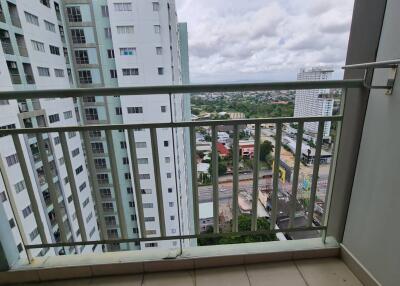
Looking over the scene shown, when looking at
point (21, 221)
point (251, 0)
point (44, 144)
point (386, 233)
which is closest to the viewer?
point (386, 233)

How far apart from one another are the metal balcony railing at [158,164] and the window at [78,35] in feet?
2.18

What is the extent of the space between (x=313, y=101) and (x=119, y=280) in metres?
1.45

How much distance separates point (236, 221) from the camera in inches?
48.6

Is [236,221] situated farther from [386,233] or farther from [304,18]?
[304,18]

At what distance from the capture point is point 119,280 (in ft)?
3.72

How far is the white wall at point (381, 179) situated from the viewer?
2.71ft

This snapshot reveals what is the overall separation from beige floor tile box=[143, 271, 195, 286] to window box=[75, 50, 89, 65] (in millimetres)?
1408

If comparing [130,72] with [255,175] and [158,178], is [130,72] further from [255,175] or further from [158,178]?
[255,175]

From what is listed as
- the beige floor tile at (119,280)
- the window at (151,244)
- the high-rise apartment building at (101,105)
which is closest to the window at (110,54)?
the high-rise apartment building at (101,105)

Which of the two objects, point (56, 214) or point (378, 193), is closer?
point (378, 193)

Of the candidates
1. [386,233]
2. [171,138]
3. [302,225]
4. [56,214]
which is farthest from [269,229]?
[56,214]

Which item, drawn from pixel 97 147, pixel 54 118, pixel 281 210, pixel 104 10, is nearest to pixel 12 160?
pixel 54 118

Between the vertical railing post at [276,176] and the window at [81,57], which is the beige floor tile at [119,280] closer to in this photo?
the vertical railing post at [276,176]

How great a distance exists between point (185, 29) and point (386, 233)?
63.1 inches
